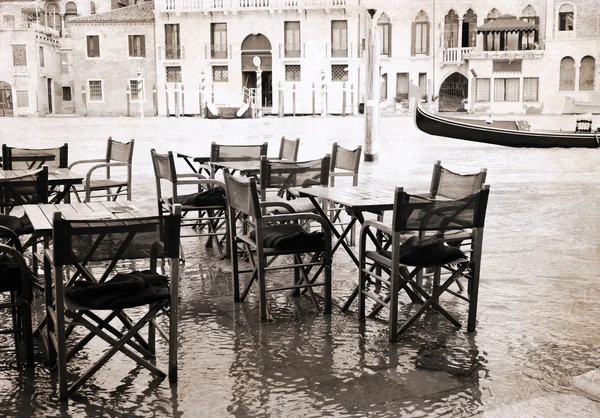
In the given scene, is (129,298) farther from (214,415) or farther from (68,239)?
(214,415)

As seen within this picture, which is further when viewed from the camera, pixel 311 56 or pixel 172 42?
pixel 172 42

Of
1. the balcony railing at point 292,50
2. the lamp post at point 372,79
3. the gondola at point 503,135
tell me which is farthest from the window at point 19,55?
the lamp post at point 372,79

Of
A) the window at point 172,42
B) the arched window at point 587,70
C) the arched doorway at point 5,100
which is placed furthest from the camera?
the arched doorway at point 5,100

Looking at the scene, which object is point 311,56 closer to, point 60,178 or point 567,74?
point 567,74

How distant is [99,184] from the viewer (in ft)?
23.9

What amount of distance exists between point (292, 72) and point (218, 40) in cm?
425

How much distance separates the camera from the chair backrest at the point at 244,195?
4.11 meters

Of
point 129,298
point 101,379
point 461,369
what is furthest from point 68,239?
point 461,369

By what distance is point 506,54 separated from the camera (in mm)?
40844

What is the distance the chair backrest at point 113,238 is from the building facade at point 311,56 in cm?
3593

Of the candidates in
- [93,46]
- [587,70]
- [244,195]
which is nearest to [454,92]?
[587,70]

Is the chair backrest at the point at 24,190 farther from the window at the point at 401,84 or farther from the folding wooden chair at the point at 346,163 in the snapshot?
the window at the point at 401,84

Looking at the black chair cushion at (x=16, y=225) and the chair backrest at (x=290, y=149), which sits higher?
the chair backrest at (x=290, y=149)

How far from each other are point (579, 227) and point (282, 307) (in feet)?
13.1
